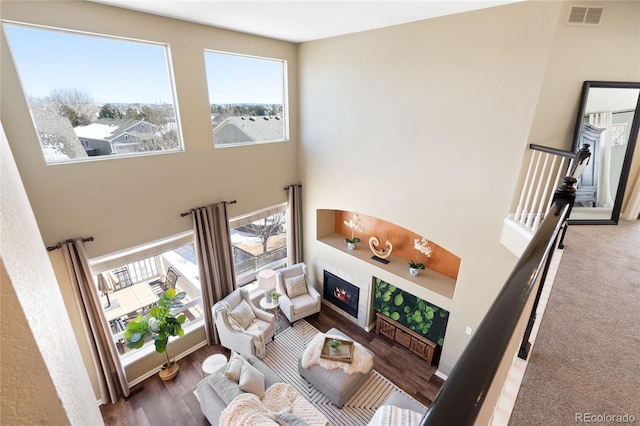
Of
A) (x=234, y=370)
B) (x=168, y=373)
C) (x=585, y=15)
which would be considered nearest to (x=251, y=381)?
(x=234, y=370)

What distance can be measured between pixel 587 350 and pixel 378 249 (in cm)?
449

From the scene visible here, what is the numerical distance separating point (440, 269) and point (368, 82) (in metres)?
3.63

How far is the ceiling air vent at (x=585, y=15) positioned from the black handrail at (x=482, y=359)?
13.0 ft

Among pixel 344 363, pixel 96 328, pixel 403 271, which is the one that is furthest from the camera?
pixel 403 271

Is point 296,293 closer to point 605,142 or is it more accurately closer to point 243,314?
point 243,314

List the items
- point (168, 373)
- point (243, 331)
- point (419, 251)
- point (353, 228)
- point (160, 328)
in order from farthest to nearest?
point (353, 228) → point (419, 251) → point (243, 331) → point (168, 373) → point (160, 328)

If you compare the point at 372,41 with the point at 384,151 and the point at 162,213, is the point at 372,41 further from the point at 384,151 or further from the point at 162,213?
the point at 162,213

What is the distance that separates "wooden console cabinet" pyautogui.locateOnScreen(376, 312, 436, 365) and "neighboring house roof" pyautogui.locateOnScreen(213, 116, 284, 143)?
4319mm

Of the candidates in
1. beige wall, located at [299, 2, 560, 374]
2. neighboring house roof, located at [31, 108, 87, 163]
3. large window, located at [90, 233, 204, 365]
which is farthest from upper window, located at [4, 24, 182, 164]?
beige wall, located at [299, 2, 560, 374]

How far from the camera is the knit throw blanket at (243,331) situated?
17.3 ft

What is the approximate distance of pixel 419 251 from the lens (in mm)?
5727

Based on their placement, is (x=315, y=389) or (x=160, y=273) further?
(x=160, y=273)

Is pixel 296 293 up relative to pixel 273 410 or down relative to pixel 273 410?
up

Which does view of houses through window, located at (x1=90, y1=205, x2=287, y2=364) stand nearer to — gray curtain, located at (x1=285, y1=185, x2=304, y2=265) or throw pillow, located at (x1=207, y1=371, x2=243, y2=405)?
gray curtain, located at (x1=285, y1=185, x2=304, y2=265)
